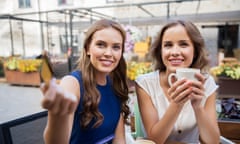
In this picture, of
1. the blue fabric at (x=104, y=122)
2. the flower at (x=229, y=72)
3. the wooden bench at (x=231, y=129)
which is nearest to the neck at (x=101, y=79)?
the blue fabric at (x=104, y=122)

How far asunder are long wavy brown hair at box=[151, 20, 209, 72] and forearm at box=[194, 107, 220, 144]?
0.35m

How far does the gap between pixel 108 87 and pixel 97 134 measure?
0.73 ft

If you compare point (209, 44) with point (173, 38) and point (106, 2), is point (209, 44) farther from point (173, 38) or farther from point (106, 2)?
point (173, 38)

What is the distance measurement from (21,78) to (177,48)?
634 cm

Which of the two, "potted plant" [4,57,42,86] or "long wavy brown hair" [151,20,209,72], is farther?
"potted plant" [4,57,42,86]

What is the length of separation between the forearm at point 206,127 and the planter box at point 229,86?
3.64m

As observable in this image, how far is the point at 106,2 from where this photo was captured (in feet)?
41.3

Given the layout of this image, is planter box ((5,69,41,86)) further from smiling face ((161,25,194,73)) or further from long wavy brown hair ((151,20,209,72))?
smiling face ((161,25,194,73))

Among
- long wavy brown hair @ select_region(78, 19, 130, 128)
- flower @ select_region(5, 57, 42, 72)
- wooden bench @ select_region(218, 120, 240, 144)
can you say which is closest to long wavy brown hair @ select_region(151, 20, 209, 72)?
long wavy brown hair @ select_region(78, 19, 130, 128)

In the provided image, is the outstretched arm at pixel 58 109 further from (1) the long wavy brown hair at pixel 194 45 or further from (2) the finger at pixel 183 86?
(1) the long wavy brown hair at pixel 194 45

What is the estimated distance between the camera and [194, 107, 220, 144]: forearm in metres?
0.98

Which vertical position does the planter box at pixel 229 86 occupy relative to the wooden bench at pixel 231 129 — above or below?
below

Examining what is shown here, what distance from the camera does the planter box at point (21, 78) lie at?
20.8 ft

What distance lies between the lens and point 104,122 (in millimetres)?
979
